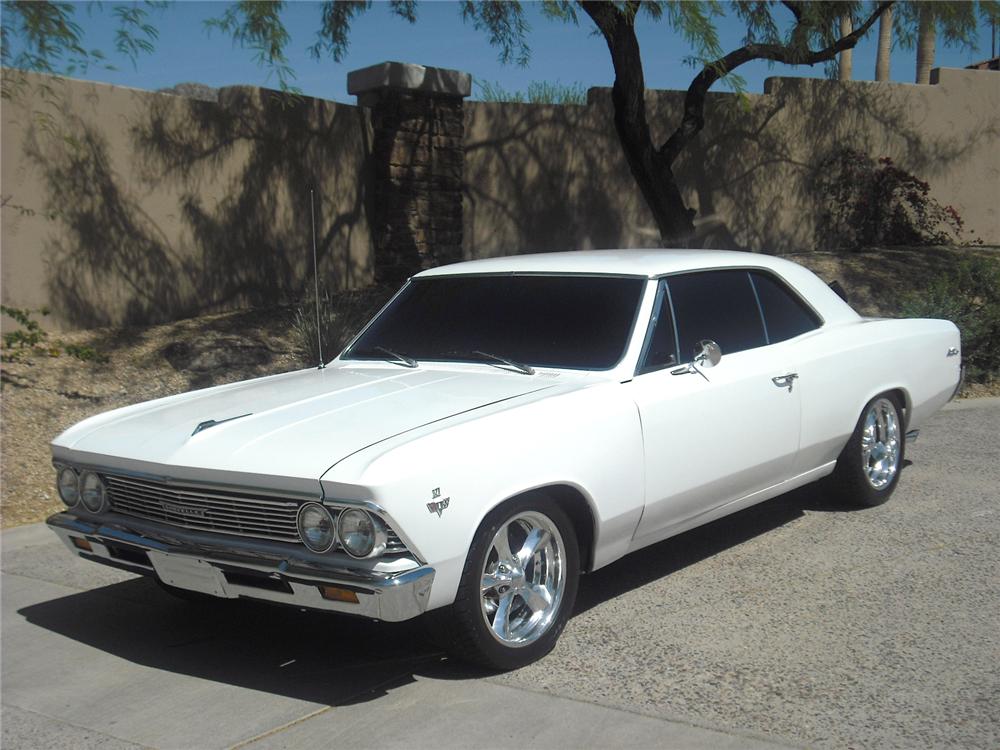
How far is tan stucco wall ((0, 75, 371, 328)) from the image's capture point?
10016mm

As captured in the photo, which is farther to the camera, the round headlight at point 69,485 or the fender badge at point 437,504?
the round headlight at point 69,485

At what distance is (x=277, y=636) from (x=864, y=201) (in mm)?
13552

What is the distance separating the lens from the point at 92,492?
15.4 ft

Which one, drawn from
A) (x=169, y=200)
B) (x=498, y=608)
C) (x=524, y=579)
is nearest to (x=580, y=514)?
(x=524, y=579)

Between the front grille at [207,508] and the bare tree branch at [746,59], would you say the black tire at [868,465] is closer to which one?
the front grille at [207,508]

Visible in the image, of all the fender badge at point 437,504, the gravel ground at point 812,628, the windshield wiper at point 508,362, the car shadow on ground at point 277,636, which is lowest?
the car shadow on ground at point 277,636

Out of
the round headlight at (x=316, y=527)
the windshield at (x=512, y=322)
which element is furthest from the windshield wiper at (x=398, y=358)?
the round headlight at (x=316, y=527)

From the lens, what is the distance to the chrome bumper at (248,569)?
3.89 m

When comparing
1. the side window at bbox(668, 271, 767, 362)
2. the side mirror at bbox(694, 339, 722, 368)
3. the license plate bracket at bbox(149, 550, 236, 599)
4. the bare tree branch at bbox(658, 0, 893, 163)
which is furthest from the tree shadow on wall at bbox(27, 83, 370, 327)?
the side mirror at bbox(694, 339, 722, 368)

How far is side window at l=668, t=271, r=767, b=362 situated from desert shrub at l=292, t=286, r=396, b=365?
4867 mm

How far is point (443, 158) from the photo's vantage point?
13.1 m

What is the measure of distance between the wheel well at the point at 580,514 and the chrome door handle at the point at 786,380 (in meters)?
1.50

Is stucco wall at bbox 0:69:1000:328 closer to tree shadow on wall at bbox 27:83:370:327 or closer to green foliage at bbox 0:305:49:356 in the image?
tree shadow on wall at bbox 27:83:370:327

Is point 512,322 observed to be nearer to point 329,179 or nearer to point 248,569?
point 248,569
